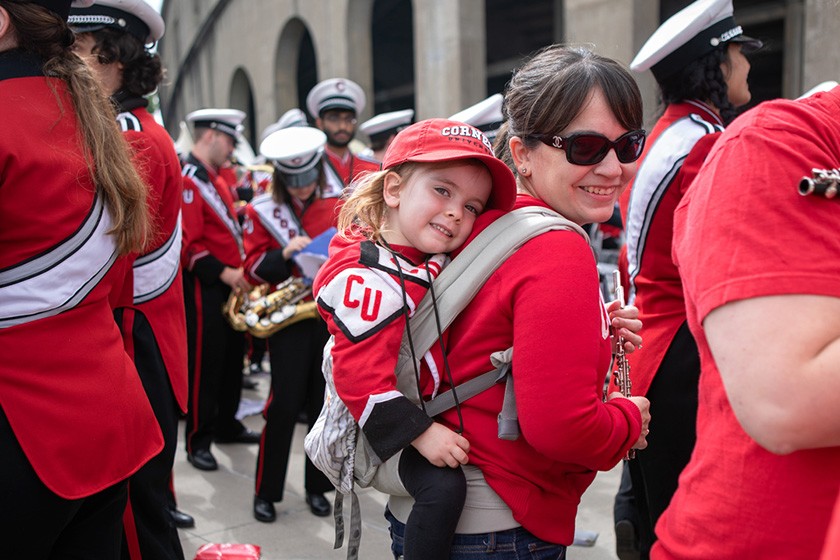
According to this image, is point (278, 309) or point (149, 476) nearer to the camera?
point (149, 476)

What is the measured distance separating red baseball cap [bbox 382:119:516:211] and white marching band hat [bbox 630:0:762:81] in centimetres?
117

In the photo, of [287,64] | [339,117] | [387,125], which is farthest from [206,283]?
[287,64]

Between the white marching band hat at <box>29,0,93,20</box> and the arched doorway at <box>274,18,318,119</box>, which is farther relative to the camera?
the arched doorway at <box>274,18,318,119</box>

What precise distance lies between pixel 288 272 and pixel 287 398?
74cm

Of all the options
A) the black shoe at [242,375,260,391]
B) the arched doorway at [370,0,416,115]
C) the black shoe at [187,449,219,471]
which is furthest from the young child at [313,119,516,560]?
the arched doorway at [370,0,416,115]

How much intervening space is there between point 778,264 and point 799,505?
0.36 meters

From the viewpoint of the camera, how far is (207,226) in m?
5.39

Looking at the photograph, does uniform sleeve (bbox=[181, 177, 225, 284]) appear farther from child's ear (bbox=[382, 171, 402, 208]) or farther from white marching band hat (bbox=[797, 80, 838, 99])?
Answer: white marching band hat (bbox=[797, 80, 838, 99])

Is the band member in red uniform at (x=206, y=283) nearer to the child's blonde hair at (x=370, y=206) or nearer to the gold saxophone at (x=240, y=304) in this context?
the gold saxophone at (x=240, y=304)

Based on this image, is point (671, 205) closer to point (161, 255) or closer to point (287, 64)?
point (161, 255)

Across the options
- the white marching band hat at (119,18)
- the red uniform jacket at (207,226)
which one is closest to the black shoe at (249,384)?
the red uniform jacket at (207,226)

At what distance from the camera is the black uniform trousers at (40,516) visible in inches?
69.7

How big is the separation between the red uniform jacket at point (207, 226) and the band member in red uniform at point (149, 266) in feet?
7.25

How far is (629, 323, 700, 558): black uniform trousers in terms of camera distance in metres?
2.40
